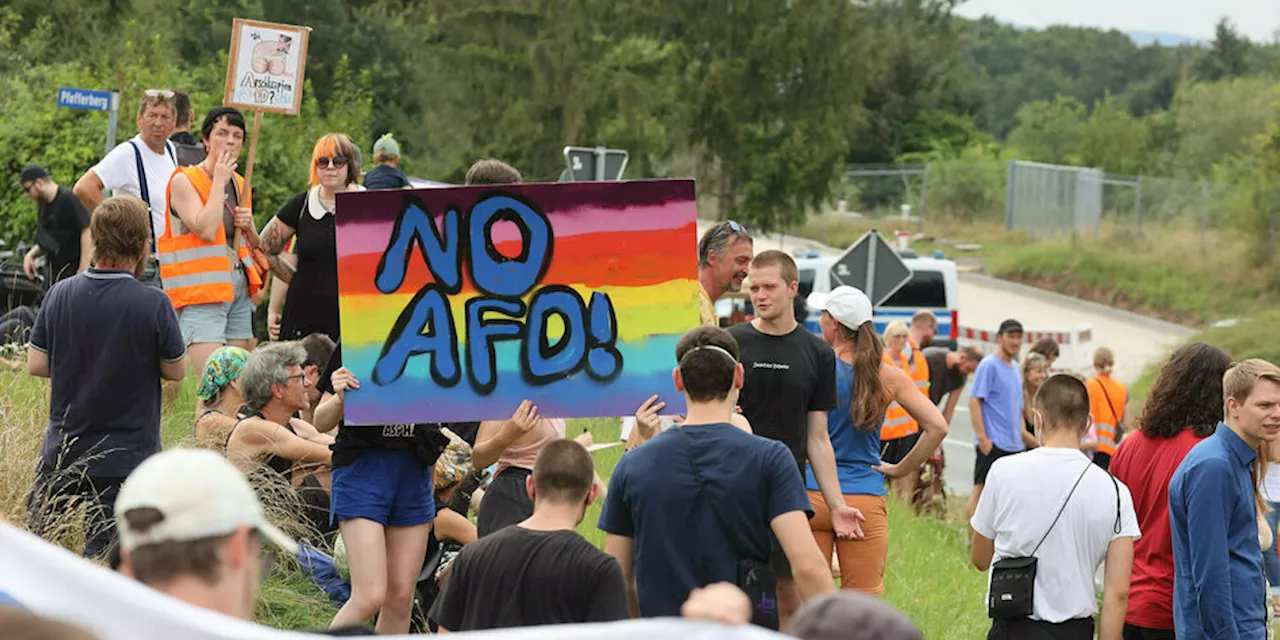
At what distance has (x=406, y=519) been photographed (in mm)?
7023

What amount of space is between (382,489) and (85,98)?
28.6 feet

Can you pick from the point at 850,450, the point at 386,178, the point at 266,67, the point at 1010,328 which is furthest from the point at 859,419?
the point at 1010,328

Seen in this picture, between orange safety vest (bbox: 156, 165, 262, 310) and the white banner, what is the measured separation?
6369 mm

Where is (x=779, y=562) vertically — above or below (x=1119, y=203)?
above

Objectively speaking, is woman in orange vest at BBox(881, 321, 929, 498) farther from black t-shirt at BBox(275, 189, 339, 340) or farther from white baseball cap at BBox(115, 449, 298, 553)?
white baseball cap at BBox(115, 449, 298, 553)

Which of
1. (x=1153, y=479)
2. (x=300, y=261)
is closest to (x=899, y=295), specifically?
(x=300, y=261)

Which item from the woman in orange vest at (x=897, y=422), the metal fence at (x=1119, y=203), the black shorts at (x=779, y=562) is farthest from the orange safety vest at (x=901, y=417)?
the metal fence at (x=1119, y=203)

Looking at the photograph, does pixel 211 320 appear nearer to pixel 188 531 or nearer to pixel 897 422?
pixel 897 422

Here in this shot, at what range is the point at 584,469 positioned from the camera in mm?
5582

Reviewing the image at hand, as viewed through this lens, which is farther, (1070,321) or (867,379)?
(1070,321)

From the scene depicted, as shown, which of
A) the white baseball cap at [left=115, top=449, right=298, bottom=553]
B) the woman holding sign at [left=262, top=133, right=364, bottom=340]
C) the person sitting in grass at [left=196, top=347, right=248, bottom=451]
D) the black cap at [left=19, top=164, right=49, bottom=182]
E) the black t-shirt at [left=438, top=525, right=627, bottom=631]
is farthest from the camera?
the black cap at [left=19, top=164, right=49, bottom=182]

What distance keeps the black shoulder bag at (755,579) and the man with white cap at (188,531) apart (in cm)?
232

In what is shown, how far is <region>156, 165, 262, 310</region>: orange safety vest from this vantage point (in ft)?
31.3

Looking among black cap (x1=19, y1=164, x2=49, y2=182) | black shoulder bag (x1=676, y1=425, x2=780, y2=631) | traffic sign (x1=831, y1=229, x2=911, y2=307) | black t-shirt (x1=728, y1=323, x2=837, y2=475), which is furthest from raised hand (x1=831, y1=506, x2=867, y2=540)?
traffic sign (x1=831, y1=229, x2=911, y2=307)
